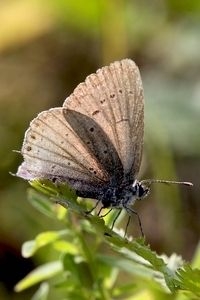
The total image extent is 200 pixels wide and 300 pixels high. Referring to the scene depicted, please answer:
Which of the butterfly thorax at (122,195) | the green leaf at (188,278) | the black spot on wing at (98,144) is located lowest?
the green leaf at (188,278)

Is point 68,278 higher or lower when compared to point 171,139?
lower

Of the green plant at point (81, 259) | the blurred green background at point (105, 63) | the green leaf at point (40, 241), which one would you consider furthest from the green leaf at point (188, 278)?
the blurred green background at point (105, 63)

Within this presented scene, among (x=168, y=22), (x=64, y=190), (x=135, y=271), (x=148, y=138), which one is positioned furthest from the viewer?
(x=168, y=22)

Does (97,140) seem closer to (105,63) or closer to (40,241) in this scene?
Answer: (40,241)

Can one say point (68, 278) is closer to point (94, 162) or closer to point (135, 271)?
point (135, 271)

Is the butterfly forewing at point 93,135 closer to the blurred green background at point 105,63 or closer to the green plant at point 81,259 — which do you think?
the green plant at point 81,259

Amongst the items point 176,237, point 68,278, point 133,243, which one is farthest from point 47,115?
point 176,237

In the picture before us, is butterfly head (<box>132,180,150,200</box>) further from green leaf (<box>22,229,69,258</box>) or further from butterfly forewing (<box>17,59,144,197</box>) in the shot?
green leaf (<box>22,229,69,258</box>)

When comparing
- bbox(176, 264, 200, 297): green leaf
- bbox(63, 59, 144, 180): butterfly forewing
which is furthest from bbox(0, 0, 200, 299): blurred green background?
bbox(176, 264, 200, 297): green leaf
